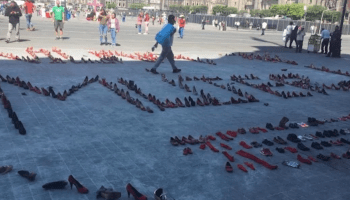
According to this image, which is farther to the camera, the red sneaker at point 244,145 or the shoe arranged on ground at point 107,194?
the red sneaker at point 244,145

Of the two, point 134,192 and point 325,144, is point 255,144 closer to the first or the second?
point 325,144

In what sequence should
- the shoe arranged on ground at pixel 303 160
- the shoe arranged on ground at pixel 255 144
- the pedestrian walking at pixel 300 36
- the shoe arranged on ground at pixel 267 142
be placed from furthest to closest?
the pedestrian walking at pixel 300 36 < the shoe arranged on ground at pixel 267 142 < the shoe arranged on ground at pixel 255 144 < the shoe arranged on ground at pixel 303 160

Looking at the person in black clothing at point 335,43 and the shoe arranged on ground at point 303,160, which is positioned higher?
the person in black clothing at point 335,43

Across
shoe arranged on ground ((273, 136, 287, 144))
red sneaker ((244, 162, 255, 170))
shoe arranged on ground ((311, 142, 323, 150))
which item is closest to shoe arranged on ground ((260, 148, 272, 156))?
red sneaker ((244, 162, 255, 170))

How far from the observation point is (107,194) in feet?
14.4

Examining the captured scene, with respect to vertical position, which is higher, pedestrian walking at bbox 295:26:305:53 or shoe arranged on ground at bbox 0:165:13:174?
pedestrian walking at bbox 295:26:305:53

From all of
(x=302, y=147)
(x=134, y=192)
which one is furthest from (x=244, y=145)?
(x=134, y=192)

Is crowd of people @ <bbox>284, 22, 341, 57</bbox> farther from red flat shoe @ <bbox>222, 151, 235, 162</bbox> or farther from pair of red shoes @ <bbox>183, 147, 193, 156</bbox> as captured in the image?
pair of red shoes @ <bbox>183, 147, 193, 156</bbox>

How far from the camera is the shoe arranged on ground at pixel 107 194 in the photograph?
4.41m

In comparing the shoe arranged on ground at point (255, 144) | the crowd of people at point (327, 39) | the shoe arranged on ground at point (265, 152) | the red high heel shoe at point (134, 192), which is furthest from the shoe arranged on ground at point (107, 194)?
the crowd of people at point (327, 39)

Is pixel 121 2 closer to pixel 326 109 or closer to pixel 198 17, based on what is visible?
pixel 198 17

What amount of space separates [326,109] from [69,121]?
22.7 ft

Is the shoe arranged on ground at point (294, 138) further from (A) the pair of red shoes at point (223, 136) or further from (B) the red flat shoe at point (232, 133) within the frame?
(A) the pair of red shoes at point (223, 136)

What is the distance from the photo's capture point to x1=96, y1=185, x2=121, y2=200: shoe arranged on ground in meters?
4.41
